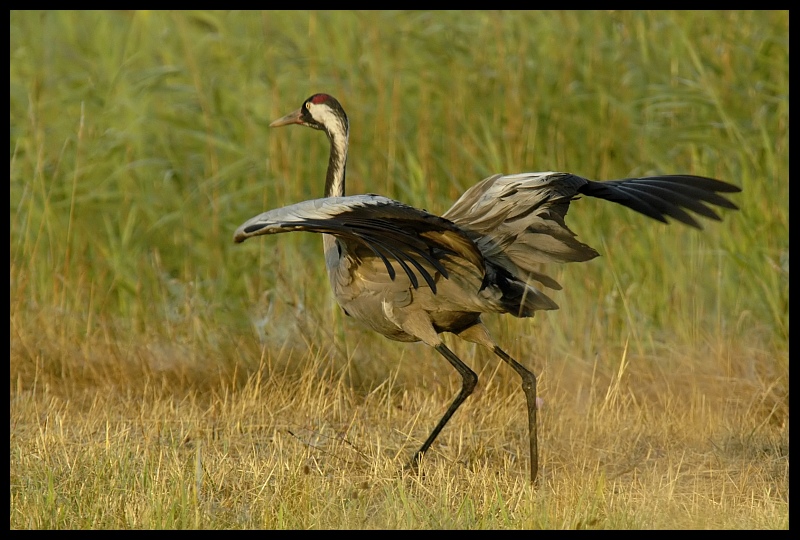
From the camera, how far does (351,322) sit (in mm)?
6461

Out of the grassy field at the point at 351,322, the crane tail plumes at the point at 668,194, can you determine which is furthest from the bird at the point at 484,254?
the grassy field at the point at 351,322

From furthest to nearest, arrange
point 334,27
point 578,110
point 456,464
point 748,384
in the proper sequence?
1. point 334,27
2. point 578,110
3. point 748,384
4. point 456,464

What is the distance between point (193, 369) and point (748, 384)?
276 centimetres

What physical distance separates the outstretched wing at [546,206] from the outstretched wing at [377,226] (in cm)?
31

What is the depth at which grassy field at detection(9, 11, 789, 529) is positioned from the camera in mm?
4727

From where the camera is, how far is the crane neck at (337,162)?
17.8ft

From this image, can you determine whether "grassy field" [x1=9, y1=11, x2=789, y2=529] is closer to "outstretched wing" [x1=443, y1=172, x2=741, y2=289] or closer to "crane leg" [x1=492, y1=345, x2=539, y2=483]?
"crane leg" [x1=492, y1=345, x2=539, y2=483]

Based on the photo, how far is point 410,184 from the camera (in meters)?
7.06

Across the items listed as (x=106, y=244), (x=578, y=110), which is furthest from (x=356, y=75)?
(x=106, y=244)

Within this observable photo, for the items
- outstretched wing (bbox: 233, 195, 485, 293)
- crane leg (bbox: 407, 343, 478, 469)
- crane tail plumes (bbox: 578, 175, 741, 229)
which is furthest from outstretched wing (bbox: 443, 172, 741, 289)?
crane leg (bbox: 407, 343, 478, 469)

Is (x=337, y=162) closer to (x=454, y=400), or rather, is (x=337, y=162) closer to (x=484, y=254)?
(x=484, y=254)

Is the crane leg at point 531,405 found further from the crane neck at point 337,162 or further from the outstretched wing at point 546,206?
the crane neck at point 337,162

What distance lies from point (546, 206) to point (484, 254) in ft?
1.13
